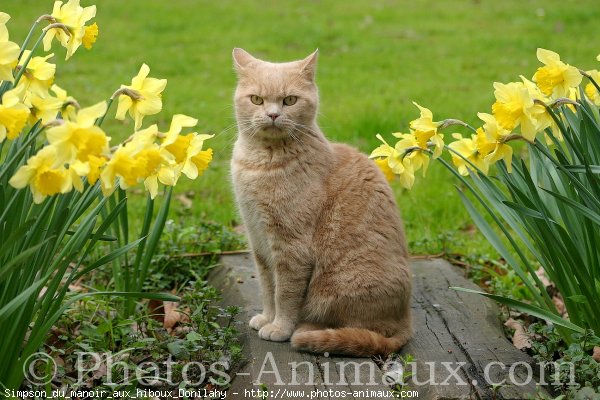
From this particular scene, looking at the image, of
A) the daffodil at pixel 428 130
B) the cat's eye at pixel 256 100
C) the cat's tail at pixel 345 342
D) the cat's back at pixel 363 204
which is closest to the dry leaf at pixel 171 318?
the cat's tail at pixel 345 342

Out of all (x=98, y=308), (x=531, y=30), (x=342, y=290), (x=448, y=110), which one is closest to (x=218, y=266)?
(x=98, y=308)

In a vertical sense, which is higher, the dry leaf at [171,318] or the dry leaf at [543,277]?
the dry leaf at [171,318]

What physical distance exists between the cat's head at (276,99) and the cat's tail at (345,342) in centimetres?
86

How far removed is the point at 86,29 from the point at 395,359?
1659mm

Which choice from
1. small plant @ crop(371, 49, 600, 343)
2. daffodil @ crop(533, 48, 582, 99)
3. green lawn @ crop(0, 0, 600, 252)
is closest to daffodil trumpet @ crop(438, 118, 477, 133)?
small plant @ crop(371, 49, 600, 343)

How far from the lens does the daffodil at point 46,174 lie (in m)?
2.06

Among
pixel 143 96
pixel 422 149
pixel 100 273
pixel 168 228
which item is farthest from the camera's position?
pixel 168 228

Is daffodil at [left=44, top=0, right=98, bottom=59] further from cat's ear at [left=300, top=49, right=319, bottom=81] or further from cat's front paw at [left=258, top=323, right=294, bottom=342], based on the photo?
cat's front paw at [left=258, top=323, right=294, bottom=342]

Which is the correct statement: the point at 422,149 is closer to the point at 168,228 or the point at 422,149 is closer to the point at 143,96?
the point at 143,96

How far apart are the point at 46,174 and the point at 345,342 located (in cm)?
131

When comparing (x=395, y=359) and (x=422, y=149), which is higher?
(x=422, y=149)

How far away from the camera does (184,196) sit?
5254mm

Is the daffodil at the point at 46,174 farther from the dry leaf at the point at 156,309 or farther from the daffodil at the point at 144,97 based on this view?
the dry leaf at the point at 156,309

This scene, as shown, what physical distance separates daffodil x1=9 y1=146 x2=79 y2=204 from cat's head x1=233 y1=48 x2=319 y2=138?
4.12 feet
